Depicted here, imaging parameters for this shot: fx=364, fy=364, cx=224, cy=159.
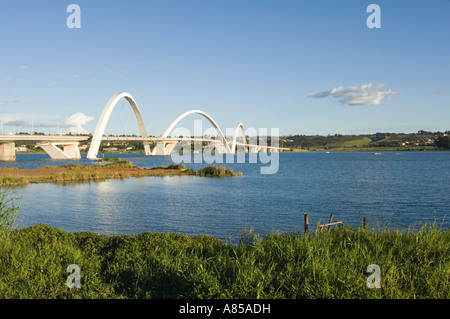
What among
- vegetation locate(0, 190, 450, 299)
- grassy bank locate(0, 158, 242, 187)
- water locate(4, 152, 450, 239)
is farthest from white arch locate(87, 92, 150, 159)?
vegetation locate(0, 190, 450, 299)

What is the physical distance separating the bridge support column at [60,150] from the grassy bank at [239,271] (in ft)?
284

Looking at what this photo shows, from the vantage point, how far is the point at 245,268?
7055mm

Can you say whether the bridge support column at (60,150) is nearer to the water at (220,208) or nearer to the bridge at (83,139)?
the bridge at (83,139)

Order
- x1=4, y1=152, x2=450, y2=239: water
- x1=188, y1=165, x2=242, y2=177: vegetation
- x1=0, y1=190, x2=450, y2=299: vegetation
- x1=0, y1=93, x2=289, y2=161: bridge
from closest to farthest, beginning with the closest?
x1=0, y1=190, x2=450, y2=299: vegetation
x1=4, y1=152, x2=450, y2=239: water
x1=188, y1=165, x2=242, y2=177: vegetation
x1=0, y1=93, x2=289, y2=161: bridge

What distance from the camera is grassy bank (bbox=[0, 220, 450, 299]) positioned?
249 inches

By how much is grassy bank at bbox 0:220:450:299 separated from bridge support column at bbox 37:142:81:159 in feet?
284

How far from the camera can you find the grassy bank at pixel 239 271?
631 centimetres

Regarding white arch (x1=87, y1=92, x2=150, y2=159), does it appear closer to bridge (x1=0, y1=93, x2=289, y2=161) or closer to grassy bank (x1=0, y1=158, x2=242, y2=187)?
bridge (x1=0, y1=93, x2=289, y2=161)

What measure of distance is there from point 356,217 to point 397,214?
10.4 ft

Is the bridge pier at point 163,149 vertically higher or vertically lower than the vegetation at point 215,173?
higher

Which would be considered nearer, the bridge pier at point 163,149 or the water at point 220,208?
the water at point 220,208

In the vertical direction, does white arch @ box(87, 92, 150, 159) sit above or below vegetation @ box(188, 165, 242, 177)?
above

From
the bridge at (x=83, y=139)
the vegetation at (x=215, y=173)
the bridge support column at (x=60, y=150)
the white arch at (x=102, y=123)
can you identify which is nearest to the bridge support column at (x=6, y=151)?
the bridge at (x=83, y=139)

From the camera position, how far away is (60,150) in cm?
9044
